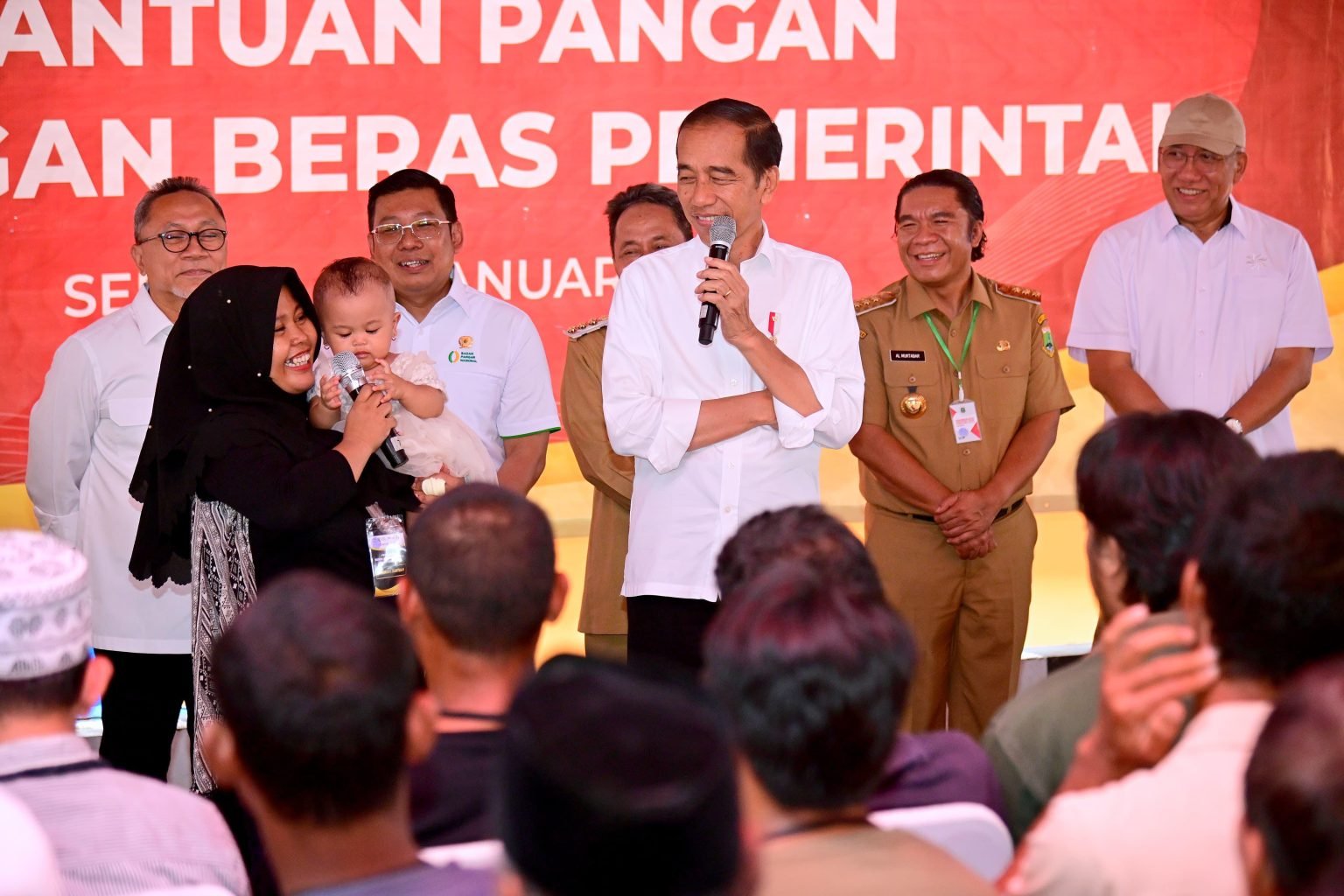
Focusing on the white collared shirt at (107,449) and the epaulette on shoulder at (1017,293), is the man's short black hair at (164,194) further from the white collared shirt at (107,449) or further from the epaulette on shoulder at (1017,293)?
the epaulette on shoulder at (1017,293)

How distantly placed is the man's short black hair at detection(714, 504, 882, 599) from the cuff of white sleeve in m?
1.02

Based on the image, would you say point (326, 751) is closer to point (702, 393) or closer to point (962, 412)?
point (702, 393)

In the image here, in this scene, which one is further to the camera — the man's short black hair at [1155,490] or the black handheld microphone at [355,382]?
the black handheld microphone at [355,382]

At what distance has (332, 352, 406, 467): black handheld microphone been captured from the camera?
3539 mm

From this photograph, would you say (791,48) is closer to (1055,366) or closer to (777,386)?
(1055,366)

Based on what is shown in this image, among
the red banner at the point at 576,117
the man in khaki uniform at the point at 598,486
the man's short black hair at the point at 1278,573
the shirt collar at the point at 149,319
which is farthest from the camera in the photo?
the red banner at the point at 576,117

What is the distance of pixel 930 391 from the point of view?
15.3 feet

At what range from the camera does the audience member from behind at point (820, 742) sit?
1504 millimetres

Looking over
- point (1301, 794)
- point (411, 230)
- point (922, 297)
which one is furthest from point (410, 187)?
point (1301, 794)

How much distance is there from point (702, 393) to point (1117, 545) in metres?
1.51

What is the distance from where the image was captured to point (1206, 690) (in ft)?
6.36

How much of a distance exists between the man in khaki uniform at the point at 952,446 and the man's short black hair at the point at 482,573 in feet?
7.78

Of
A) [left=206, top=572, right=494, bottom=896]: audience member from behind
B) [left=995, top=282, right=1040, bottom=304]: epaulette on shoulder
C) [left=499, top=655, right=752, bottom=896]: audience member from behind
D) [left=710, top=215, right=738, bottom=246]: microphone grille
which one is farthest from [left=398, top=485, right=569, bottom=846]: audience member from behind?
[left=995, top=282, right=1040, bottom=304]: epaulette on shoulder

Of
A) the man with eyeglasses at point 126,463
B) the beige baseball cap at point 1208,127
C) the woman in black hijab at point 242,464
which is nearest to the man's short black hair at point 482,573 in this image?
the woman in black hijab at point 242,464
